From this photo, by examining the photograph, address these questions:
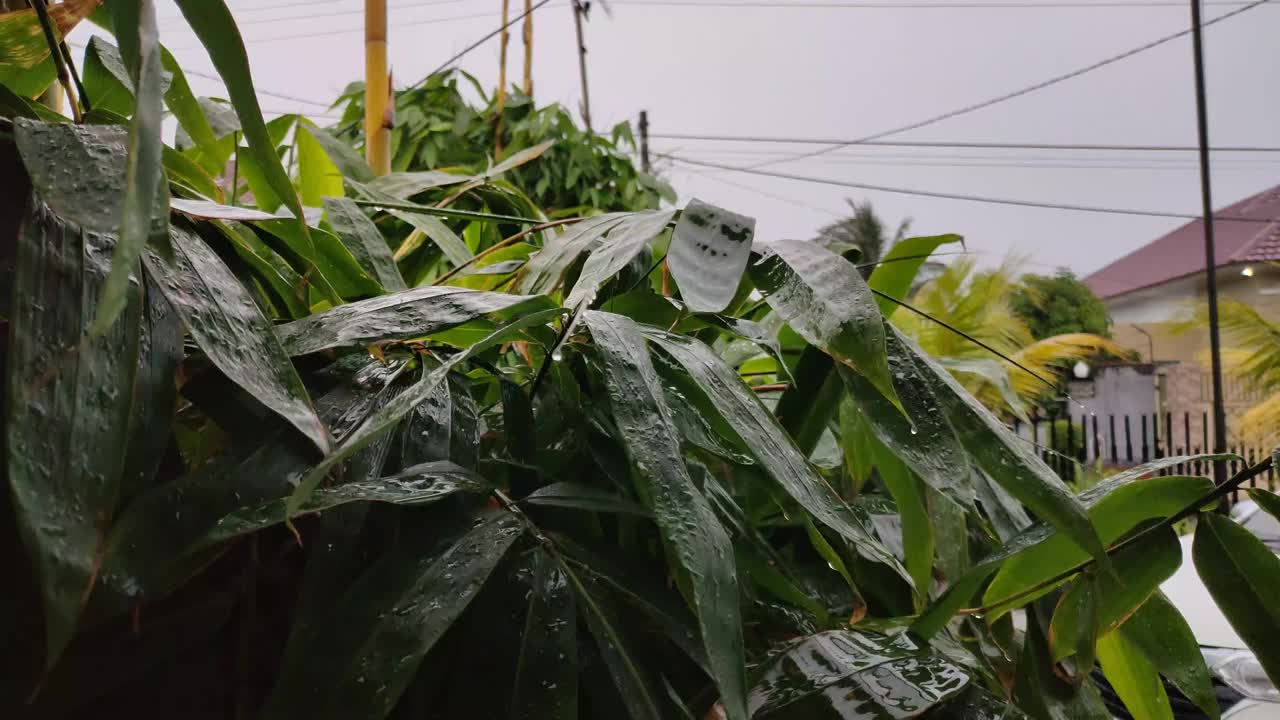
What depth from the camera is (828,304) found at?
0.23 meters

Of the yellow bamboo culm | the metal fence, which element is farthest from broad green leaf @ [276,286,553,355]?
the metal fence

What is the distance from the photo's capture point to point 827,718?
21 cm

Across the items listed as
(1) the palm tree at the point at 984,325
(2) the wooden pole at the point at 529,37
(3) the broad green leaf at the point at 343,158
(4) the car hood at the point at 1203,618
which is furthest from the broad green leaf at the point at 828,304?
(1) the palm tree at the point at 984,325

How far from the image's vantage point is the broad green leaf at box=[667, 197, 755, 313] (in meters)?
0.23

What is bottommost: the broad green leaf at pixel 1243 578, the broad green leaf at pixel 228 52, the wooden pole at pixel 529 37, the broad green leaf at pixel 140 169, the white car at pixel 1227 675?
the white car at pixel 1227 675

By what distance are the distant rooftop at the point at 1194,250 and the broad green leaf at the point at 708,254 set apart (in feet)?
12.1

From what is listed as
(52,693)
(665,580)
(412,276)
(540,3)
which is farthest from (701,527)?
(540,3)

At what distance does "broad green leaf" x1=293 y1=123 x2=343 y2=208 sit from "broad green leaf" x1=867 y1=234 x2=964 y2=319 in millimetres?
331

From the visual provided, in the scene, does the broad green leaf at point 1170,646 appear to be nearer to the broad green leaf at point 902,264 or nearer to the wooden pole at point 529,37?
the broad green leaf at point 902,264

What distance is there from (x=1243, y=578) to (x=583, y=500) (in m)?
0.20

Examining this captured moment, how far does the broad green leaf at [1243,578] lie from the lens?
24cm

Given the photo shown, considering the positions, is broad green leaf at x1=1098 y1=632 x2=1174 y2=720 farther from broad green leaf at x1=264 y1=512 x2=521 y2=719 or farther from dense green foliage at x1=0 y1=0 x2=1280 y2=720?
broad green leaf at x1=264 y1=512 x2=521 y2=719

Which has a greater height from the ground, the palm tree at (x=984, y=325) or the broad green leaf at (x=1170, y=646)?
the broad green leaf at (x=1170, y=646)

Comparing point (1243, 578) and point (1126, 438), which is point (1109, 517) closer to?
point (1243, 578)
